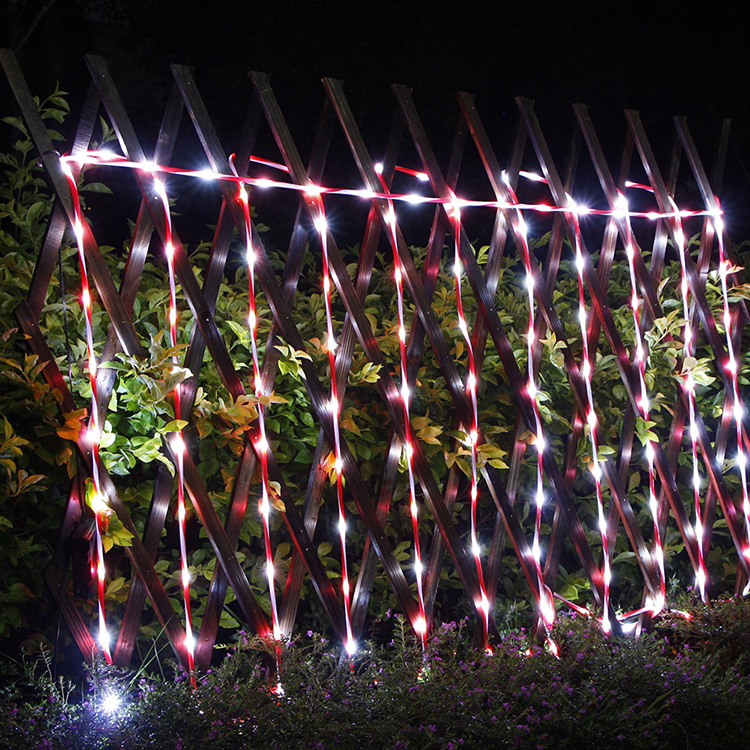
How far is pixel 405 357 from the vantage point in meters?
2.23

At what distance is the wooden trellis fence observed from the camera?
189cm

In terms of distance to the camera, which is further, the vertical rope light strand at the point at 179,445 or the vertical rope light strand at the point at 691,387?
the vertical rope light strand at the point at 691,387

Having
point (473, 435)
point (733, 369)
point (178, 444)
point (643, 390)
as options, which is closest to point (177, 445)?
point (178, 444)

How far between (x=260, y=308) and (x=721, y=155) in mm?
1928

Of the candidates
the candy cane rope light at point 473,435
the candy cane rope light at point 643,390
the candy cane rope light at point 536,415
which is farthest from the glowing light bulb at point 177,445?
the candy cane rope light at point 643,390

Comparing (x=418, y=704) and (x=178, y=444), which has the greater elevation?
(x=178, y=444)

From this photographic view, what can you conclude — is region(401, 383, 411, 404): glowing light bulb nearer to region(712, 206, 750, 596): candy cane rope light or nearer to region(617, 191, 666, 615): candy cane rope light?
region(617, 191, 666, 615): candy cane rope light

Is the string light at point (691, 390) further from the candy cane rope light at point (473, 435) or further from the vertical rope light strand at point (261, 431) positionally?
the vertical rope light strand at point (261, 431)

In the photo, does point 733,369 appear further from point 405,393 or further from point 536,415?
point 405,393

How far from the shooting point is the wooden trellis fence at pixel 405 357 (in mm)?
1891

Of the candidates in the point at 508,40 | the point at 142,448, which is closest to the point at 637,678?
the point at 142,448

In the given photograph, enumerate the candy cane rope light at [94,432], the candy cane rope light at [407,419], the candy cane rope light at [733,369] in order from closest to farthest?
the candy cane rope light at [94,432]
the candy cane rope light at [407,419]
the candy cane rope light at [733,369]

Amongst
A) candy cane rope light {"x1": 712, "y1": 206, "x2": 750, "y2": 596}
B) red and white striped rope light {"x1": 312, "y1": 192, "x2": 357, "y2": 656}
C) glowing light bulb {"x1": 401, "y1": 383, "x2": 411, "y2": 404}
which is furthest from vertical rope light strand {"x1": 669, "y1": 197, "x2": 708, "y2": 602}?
red and white striped rope light {"x1": 312, "y1": 192, "x2": 357, "y2": 656}

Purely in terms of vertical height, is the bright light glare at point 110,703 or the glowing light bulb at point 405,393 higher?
the glowing light bulb at point 405,393
